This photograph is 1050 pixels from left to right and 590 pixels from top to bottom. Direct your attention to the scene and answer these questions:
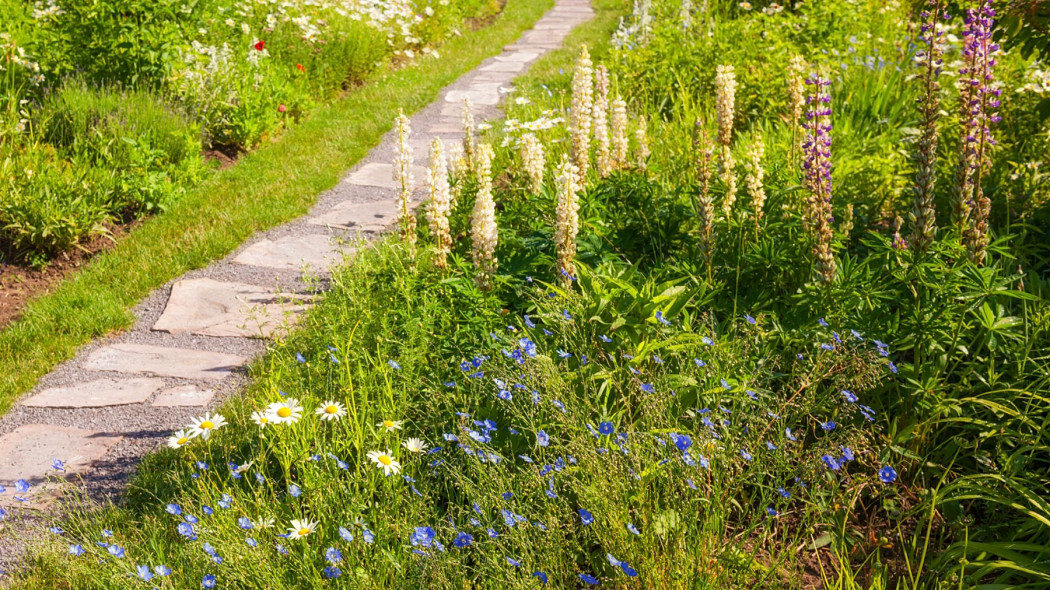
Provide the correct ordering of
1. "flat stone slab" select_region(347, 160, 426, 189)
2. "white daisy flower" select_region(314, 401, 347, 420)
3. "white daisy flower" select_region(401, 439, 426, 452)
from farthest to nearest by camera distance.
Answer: "flat stone slab" select_region(347, 160, 426, 189), "white daisy flower" select_region(314, 401, 347, 420), "white daisy flower" select_region(401, 439, 426, 452)

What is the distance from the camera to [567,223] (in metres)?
3.94

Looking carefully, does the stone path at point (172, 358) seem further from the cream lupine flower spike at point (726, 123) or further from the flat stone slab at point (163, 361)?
the cream lupine flower spike at point (726, 123)

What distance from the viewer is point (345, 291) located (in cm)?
432

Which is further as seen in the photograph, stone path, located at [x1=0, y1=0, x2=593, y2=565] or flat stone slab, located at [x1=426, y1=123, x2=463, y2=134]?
flat stone slab, located at [x1=426, y1=123, x2=463, y2=134]

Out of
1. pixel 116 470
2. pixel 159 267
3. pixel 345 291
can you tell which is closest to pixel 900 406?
pixel 345 291

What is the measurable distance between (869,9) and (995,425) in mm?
7182

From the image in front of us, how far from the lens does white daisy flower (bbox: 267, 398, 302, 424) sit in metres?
2.97

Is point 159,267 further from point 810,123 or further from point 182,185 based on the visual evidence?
point 810,123

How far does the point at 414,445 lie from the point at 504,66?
8425mm

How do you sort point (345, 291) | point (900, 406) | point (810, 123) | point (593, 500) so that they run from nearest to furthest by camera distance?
1. point (593, 500)
2. point (900, 406)
3. point (810, 123)
4. point (345, 291)

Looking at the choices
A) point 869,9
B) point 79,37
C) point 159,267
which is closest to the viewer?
point 159,267

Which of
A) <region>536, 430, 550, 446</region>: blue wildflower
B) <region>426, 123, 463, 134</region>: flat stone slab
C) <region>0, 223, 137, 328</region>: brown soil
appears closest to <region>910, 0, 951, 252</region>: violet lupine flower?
<region>536, 430, 550, 446</region>: blue wildflower

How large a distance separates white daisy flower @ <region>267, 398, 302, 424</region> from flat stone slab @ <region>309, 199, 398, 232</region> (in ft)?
9.69

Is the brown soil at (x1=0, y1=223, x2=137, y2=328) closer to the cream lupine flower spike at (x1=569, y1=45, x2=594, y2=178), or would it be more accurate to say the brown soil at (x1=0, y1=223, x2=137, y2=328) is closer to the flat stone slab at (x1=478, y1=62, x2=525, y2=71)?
the cream lupine flower spike at (x1=569, y1=45, x2=594, y2=178)
